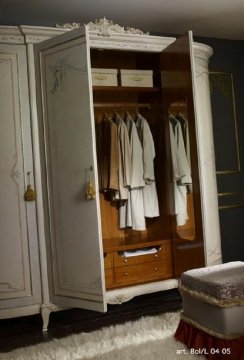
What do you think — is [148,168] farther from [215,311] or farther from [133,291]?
[215,311]

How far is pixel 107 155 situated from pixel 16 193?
84 centimetres

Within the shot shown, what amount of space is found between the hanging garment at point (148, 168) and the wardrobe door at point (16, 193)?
95 cm

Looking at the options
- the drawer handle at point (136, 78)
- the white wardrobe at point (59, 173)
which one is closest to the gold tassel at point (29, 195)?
the white wardrobe at point (59, 173)

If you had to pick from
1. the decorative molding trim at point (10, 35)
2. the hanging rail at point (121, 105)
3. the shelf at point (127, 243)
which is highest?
the decorative molding trim at point (10, 35)

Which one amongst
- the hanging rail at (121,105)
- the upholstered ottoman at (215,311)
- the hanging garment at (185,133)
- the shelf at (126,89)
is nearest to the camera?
the upholstered ottoman at (215,311)

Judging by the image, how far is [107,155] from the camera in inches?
130

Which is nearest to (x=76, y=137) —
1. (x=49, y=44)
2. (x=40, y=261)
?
(x=49, y=44)

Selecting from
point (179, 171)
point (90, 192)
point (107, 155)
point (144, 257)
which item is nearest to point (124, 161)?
point (107, 155)

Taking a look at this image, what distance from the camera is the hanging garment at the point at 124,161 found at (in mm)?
3227

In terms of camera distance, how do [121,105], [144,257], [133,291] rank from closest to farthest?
[133,291], [144,257], [121,105]

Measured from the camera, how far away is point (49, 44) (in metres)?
2.84

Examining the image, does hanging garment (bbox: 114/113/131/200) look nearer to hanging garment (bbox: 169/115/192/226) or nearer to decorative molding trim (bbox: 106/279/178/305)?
hanging garment (bbox: 169/115/192/226)

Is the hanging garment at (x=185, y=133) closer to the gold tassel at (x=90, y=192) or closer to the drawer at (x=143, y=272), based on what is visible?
the drawer at (x=143, y=272)

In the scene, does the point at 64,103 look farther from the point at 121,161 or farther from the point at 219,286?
the point at 219,286
